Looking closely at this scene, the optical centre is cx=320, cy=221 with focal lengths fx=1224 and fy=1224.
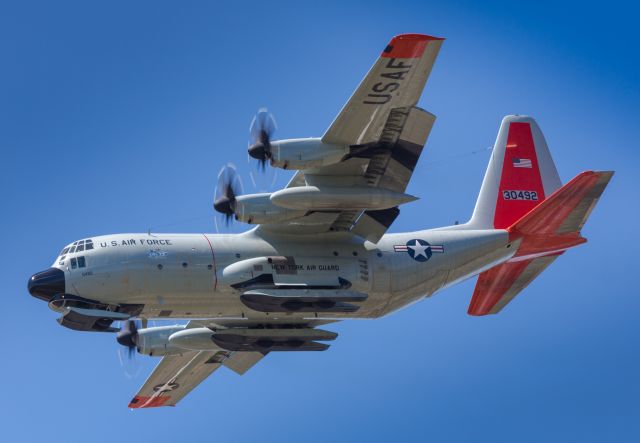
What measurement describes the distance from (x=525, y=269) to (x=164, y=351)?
33.0 feet

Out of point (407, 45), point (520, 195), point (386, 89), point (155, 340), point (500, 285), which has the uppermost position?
point (407, 45)

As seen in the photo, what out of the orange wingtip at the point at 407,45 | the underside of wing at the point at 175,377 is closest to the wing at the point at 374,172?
the orange wingtip at the point at 407,45

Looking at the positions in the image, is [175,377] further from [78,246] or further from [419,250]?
[419,250]

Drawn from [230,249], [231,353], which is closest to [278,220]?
[230,249]

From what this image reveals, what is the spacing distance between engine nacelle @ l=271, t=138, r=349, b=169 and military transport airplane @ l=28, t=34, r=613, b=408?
27mm

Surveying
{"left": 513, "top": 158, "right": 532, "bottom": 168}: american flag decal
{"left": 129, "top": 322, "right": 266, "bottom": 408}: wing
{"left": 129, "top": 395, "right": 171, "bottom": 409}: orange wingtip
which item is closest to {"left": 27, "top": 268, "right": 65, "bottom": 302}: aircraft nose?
{"left": 129, "top": 322, "right": 266, "bottom": 408}: wing

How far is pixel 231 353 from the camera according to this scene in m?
34.2

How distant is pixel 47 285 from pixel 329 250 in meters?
6.83

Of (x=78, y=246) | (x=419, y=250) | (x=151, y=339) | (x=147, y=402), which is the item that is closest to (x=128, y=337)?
(x=151, y=339)

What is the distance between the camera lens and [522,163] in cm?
3316

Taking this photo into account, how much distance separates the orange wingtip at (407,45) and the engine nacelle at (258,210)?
4.56m

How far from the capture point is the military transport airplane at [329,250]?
2794cm

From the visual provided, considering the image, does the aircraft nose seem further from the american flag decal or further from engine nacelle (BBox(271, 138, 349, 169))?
the american flag decal

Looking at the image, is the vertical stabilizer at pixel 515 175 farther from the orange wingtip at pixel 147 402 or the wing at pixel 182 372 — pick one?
the orange wingtip at pixel 147 402
